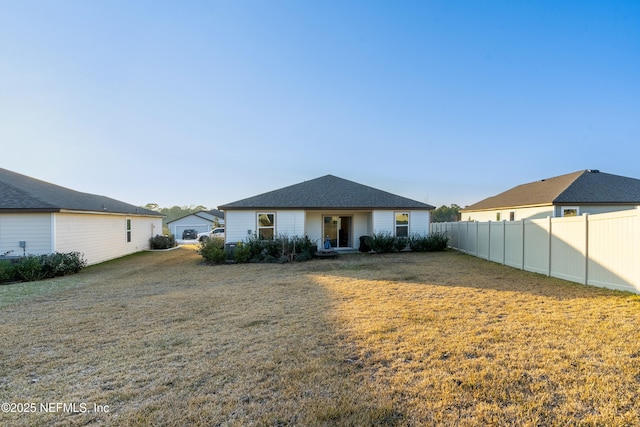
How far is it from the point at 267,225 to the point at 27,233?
9513 mm

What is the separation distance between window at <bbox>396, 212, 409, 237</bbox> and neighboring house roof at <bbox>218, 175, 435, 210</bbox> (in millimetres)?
563

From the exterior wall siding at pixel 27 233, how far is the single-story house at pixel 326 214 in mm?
6681

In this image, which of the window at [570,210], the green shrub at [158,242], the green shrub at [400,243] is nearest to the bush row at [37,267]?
the green shrub at [158,242]

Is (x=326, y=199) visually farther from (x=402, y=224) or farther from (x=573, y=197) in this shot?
(x=573, y=197)

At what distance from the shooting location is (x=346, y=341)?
3945 millimetres

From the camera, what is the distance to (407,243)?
53.1ft

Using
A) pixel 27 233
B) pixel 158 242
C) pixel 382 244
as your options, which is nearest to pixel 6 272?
pixel 27 233

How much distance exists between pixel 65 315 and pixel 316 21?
12264 mm

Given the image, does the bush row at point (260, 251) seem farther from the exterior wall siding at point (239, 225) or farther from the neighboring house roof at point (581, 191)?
Answer: the neighboring house roof at point (581, 191)

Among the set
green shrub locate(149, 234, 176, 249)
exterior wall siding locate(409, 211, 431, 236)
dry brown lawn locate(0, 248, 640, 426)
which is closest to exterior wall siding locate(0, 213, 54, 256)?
dry brown lawn locate(0, 248, 640, 426)

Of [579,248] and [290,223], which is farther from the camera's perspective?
[290,223]

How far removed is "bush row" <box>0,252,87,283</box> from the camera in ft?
31.0

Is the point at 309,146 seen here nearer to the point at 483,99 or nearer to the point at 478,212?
the point at 483,99

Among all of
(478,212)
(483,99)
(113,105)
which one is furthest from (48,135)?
(478,212)
